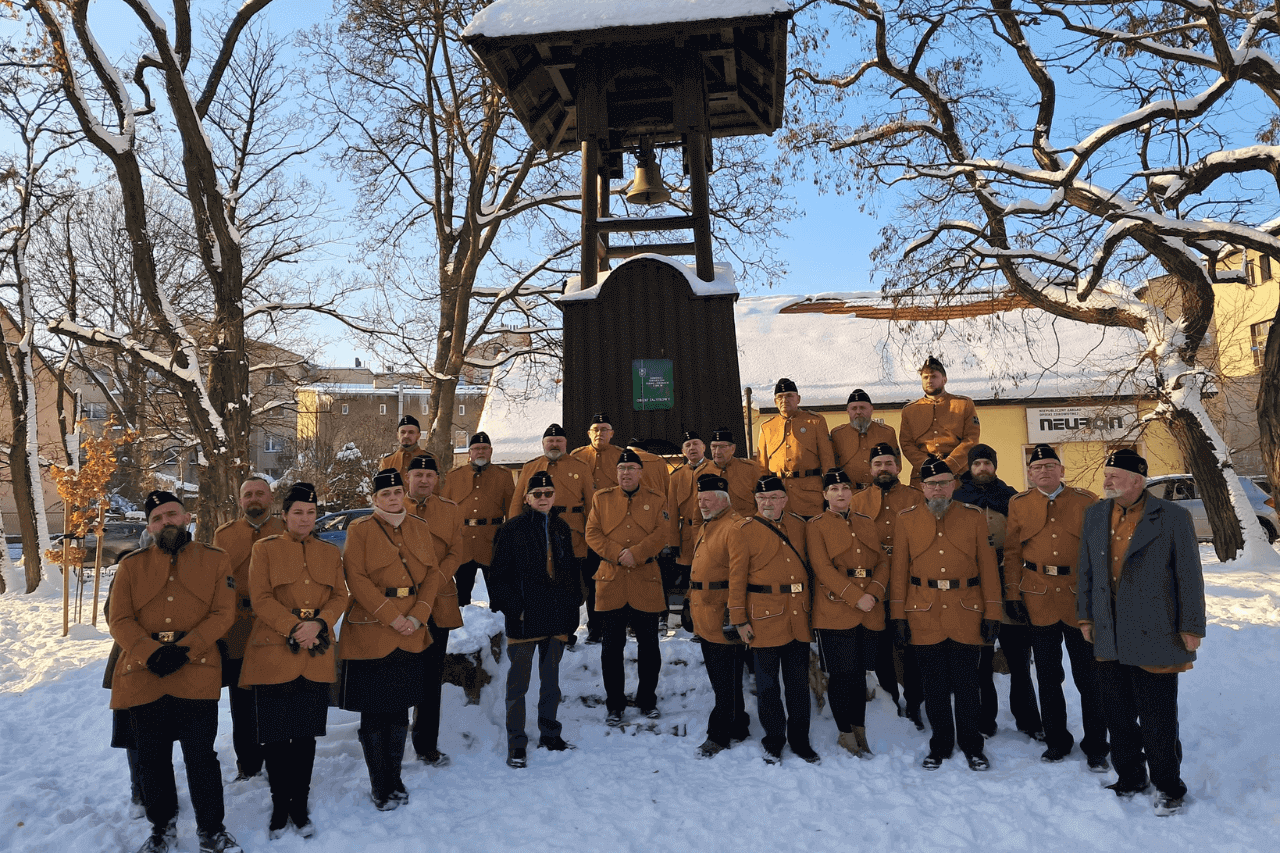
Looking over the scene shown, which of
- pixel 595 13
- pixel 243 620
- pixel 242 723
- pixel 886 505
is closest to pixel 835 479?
pixel 886 505

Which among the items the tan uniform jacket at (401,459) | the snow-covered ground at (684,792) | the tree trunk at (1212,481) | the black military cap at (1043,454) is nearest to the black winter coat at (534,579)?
the snow-covered ground at (684,792)

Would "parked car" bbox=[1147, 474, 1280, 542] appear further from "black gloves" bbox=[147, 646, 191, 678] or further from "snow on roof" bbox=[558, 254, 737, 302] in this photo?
"black gloves" bbox=[147, 646, 191, 678]

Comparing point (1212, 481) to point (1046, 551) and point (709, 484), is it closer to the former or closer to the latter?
point (1046, 551)

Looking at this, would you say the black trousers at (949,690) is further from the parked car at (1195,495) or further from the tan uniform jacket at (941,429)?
the parked car at (1195,495)

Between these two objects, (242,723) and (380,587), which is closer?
(380,587)

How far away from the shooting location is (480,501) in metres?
7.76

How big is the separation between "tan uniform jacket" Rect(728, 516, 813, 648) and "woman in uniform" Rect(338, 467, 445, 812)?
6.64ft

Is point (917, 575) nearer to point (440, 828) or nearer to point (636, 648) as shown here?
point (636, 648)

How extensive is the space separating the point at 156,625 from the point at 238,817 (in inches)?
47.9

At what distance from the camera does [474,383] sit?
22562mm

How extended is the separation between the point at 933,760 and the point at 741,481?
2806mm

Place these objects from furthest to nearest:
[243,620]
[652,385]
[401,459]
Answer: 1. [652,385]
2. [401,459]
3. [243,620]

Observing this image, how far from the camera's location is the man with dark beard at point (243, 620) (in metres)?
5.39

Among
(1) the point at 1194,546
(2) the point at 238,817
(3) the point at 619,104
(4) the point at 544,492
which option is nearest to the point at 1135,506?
(1) the point at 1194,546
